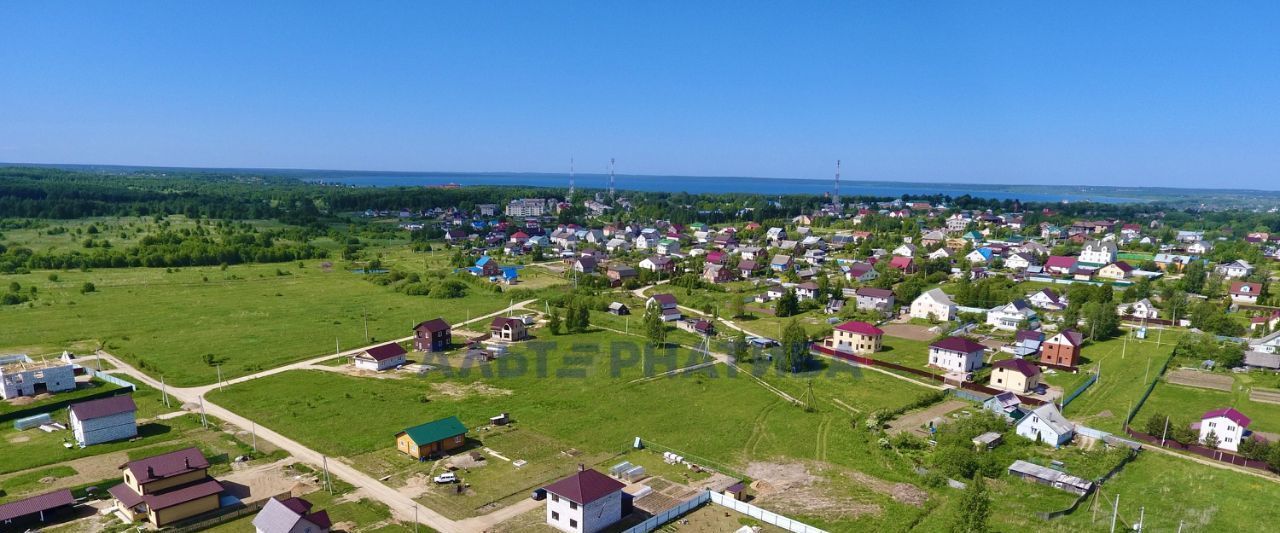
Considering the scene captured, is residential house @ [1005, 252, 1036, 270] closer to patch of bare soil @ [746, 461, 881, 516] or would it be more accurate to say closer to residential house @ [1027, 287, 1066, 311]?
residential house @ [1027, 287, 1066, 311]

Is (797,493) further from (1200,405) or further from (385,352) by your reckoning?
(385,352)

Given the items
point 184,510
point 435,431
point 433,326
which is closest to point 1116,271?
point 433,326

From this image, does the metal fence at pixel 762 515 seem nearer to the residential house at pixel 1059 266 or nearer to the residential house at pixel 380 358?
the residential house at pixel 380 358

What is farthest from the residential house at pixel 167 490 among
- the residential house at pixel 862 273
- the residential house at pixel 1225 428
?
the residential house at pixel 862 273

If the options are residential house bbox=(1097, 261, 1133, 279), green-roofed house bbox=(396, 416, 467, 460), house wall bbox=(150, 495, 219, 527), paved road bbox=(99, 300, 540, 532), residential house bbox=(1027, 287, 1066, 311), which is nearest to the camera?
house wall bbox=(150, 495, 219, 527)

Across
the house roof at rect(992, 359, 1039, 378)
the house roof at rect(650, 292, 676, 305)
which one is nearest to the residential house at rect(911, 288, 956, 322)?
the house roof at rect(992, 359, 1039, 378)

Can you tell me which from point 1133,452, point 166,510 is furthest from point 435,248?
point 1133,452

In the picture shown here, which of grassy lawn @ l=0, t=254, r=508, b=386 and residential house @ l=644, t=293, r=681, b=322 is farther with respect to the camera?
residential house @ l=644, t=293, r=681, b=322
